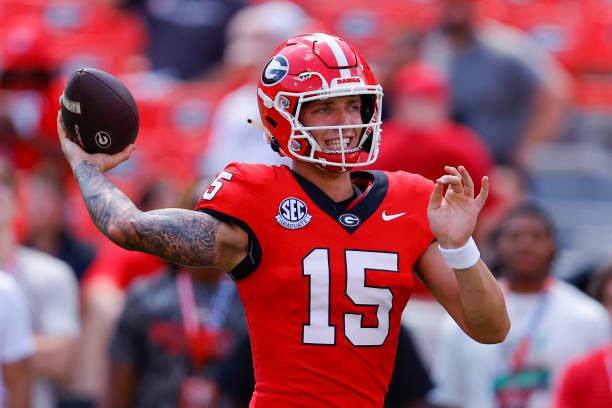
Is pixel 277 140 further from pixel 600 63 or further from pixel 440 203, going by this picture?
pixel 600 63

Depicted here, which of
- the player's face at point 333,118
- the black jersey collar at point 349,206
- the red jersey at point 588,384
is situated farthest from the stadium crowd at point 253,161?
the player's face at point 333,118

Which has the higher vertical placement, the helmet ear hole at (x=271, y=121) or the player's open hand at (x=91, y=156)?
the helmet ear hole at (x=271, y=121)

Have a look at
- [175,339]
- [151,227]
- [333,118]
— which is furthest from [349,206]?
[175,339]

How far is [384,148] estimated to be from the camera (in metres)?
7.54

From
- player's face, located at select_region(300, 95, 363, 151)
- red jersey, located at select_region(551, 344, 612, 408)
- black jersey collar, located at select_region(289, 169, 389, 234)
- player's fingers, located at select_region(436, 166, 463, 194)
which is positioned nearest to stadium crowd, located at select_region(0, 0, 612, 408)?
red jersey, located at select_region(551, 344, 612, 408)

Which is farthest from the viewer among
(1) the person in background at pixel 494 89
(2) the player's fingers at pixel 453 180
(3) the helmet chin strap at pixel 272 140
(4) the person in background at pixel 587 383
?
(1) the person in background at pixel 494 89

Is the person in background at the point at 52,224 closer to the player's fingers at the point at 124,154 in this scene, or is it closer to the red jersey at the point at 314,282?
the player's fingers at the point at 124,154

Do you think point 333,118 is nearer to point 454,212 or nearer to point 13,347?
point 454,212

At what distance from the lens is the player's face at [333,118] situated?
13.2 ft

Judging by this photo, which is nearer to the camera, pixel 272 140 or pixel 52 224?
pixel 272 140

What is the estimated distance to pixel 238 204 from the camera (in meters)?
3.94

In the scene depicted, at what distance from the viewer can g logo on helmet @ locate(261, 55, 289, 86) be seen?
4105 mm

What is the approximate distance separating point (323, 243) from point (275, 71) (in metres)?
0.53

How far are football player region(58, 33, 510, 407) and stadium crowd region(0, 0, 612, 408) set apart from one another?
5.49 ft
